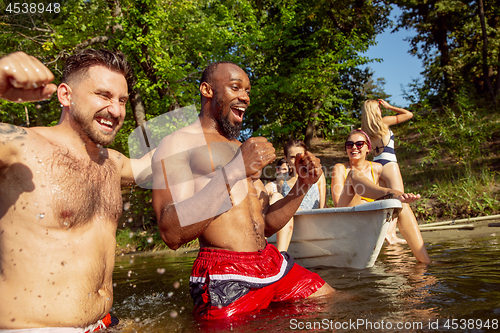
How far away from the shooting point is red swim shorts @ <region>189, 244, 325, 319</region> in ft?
8.63

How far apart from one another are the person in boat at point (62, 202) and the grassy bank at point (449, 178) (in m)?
2.63

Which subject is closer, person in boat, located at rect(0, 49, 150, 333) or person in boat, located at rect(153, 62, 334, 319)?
person in boat, located at rect(0, 49, 150, 333)

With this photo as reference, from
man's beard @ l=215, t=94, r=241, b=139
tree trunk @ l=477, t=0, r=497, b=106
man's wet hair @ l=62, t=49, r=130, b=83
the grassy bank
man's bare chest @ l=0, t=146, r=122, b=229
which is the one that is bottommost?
the grassy bank

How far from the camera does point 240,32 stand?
41.4 feet

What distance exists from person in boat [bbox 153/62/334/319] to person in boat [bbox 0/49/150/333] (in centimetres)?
44

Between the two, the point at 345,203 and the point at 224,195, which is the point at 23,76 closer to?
the point at 224,195

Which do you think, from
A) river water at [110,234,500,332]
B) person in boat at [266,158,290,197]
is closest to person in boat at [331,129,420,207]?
river water at [110,234,500,332]

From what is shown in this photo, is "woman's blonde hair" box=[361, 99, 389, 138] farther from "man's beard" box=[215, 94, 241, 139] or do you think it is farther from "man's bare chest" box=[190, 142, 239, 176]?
"man's bare chest" box=[190, 142, 239, 176]

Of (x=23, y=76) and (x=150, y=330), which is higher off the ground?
(x=23, y=76)

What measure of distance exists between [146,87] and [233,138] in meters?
8.17

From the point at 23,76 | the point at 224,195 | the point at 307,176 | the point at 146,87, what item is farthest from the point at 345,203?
the point at 146,87

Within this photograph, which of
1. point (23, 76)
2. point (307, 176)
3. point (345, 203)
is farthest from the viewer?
point (345, 203)

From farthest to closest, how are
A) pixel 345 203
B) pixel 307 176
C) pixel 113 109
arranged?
pixel 345 203 → pixel 307 176 → pixel 113 109

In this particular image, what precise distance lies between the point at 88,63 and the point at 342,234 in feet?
11.9
